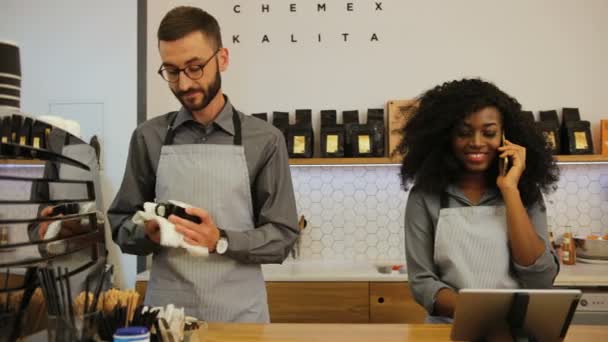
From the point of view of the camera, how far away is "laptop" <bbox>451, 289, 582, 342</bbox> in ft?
3.56

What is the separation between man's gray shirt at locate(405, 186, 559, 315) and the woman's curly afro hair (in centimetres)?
4

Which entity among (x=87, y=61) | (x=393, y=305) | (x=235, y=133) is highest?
(x=87, y=61)

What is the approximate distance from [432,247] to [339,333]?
0.49 m

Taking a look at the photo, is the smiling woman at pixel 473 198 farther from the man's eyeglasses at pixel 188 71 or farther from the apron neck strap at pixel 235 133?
the man's eyeglasses at pixel 188 71

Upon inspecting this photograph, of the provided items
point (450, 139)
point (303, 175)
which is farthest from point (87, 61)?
point (450, 139)

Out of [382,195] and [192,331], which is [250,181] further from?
[382,195]

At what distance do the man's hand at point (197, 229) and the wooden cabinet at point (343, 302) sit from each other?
1340 millimetres

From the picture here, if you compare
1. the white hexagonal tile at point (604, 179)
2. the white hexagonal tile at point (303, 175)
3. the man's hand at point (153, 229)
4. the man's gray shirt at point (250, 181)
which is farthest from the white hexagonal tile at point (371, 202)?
the man's hand at point (153, 229)

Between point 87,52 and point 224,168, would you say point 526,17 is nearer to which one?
point 224,168

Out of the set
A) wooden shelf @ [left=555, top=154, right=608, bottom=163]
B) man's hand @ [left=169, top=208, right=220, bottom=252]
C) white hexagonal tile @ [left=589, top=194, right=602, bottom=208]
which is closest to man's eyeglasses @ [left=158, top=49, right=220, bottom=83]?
man's hand @ [left=169, top=208, right=220, bottom=252]

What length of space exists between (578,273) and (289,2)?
2.19m

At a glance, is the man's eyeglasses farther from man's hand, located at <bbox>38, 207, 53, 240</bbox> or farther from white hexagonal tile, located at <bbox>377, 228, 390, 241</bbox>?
white hexagonal tile, located at <bbox>377, 228, 390, 241</bbox>

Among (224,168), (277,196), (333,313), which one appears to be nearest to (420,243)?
(277,196)

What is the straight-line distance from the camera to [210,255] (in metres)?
1.65
